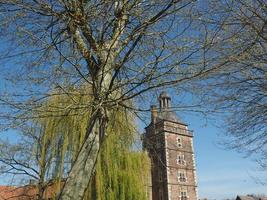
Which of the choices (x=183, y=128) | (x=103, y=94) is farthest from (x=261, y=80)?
(x=183, y=128)

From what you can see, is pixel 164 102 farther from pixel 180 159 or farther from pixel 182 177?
pixel 180 159

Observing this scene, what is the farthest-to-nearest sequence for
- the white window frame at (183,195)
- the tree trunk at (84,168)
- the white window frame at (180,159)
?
the white window frame at (180,159)
the white window frame at (183,195)
the tree trunk at (84,168)

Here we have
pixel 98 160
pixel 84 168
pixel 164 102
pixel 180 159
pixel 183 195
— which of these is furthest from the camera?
pixel 180 159

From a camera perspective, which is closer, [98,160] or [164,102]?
[164,102]

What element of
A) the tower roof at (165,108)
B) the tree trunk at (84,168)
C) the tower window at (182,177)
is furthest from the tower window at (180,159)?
the tree trunk at (84,168)

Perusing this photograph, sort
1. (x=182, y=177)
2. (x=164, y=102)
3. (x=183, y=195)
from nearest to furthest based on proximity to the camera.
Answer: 1. (x=164, y=102)
2. (x=183, y=195)
3. (x=182, y=177)

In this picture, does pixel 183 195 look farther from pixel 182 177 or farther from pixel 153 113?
pixel 153 113

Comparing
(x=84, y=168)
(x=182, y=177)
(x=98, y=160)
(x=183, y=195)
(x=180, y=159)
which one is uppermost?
(x=180, y=159)

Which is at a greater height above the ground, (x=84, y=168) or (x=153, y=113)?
(x=153, y=113)

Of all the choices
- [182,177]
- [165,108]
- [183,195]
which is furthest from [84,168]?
[182,177]

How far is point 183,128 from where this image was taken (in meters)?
40.1

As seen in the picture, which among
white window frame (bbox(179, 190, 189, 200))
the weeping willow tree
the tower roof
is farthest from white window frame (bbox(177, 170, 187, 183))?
the tower roof

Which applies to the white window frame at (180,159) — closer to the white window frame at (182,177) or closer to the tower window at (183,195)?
the white window frame at (182,177)

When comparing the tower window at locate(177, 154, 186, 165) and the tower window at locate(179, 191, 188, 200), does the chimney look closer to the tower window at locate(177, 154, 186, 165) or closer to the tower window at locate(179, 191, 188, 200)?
the tower window at locate(179, 191, 188, 200)
